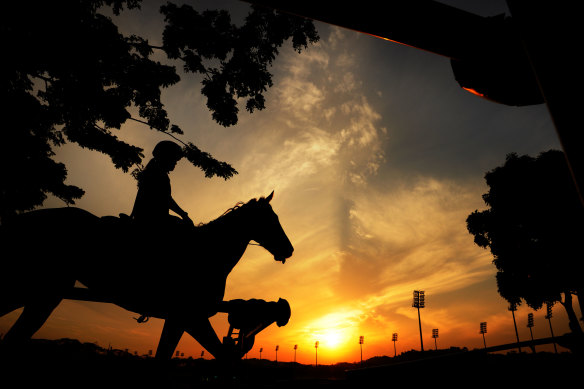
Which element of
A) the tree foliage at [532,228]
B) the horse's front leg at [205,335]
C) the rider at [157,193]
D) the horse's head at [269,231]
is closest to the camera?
the horse's front leg at [205,335]

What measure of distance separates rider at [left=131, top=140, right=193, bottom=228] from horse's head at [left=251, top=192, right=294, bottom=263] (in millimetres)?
1103

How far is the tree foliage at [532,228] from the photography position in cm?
2061

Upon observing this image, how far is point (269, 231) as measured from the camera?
4512mm

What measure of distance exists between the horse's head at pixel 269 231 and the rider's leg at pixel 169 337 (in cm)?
166

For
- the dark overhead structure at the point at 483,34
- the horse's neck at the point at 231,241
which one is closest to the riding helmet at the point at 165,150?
the horse's neck at the point at 231,241

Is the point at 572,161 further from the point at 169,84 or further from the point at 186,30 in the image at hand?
the point at 169,84

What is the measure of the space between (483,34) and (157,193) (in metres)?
3.76

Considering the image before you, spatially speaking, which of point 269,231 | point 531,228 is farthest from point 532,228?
point 269,231

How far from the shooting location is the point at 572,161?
1054 mm

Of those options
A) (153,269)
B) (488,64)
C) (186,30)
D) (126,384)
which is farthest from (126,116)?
(488,64)

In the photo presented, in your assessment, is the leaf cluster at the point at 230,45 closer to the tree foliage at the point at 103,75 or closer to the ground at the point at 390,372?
the tree foliage at the point at 103,75

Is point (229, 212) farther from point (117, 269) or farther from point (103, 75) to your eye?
point (103, 75)

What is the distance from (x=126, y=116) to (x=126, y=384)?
718cm

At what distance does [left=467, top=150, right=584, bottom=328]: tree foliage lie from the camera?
20609 millimetres
